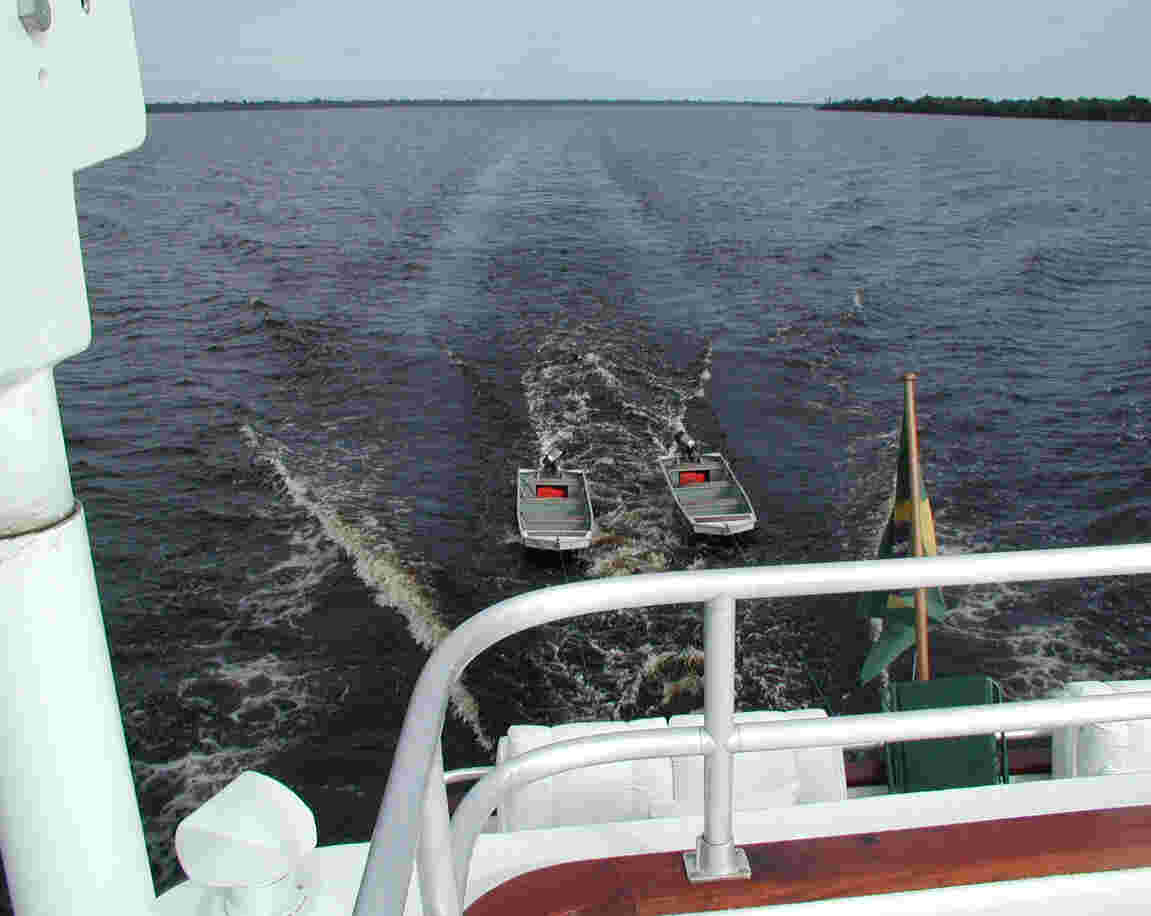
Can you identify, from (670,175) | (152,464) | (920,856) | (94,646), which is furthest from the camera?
(670,175)

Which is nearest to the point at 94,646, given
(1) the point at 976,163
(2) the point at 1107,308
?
(2) the point at 1107,308

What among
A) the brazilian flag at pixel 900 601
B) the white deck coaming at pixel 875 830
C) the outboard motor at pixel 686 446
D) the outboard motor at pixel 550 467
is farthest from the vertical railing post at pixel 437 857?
the outboard motor at pixel 686 446

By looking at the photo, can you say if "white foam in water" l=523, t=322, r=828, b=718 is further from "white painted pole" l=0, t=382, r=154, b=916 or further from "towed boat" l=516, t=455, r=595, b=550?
"white painted pole" l=0, t=382, r=154, b=916

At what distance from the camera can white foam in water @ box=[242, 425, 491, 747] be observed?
17516 mm

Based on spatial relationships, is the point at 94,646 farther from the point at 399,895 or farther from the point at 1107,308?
the point at 1107,308

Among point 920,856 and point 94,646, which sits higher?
point 94,646

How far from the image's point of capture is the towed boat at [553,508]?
2158 centimetres

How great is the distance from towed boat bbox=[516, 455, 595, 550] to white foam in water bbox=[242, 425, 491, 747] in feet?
9.20

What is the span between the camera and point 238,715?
56.0ft

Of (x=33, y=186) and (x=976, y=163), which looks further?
(x=976, y=163)

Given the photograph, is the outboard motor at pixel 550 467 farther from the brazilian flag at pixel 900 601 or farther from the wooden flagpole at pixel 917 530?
the brazilian flag at pixel 900 601

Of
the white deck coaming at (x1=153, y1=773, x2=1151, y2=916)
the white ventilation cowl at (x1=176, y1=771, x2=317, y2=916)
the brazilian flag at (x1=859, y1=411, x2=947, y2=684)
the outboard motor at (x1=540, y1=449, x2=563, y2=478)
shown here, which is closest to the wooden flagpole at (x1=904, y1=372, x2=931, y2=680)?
the brazilian flag at (x1=859, y1=411, x2=947, y2=684)

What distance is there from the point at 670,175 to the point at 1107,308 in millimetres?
39218

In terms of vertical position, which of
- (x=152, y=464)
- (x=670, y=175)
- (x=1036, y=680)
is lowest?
(x=1036, y=680)
